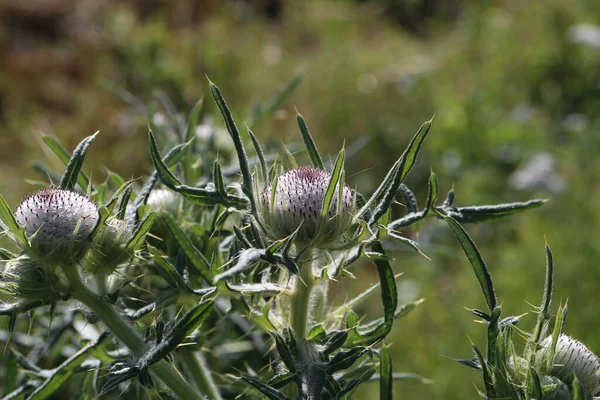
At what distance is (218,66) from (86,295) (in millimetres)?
4363

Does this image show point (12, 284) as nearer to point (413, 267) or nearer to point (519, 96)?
point (413, 267)

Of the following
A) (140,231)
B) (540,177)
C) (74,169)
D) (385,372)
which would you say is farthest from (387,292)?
(540,177)

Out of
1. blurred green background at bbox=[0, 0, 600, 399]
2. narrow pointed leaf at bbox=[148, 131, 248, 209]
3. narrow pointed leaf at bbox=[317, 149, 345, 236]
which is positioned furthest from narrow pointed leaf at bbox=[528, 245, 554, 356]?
blurred green background at bbox=[0, 0, 600, 399]

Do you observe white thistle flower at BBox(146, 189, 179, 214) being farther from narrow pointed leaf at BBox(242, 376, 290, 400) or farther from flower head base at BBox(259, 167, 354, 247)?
narrow pointed leaf at BBox(242, 376, 290, 400)

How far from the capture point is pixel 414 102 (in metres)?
5.61

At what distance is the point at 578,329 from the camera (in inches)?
103

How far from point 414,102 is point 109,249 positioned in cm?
495

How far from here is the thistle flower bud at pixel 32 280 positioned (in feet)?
2.68

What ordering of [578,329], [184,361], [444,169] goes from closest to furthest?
[184,361], [578,329], [444,169]

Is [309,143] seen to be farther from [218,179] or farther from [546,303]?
[546,303]

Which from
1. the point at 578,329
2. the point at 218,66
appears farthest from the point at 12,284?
the point at 218,66

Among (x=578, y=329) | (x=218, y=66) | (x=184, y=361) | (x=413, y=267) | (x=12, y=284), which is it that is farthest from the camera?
(x=218, y=66)

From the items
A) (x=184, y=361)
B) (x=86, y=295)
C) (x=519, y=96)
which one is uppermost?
(x=86, y=295)

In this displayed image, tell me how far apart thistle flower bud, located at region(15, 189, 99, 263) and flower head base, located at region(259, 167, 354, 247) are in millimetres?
203
